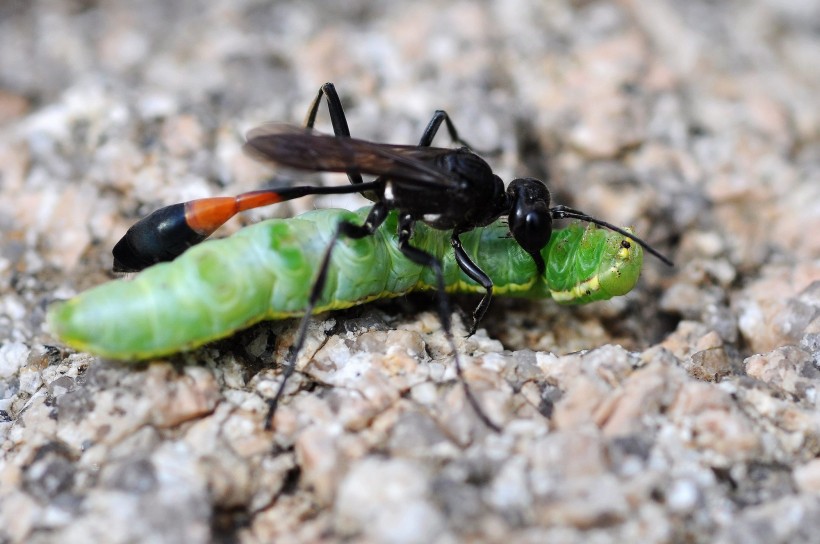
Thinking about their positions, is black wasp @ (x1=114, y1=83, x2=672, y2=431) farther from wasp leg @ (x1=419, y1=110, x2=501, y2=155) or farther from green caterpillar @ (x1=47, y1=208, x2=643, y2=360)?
wasp leg @ (x1=419, y1=110, x2=501, y2=155)

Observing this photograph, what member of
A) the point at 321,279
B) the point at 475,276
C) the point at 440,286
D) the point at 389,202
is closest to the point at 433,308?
the point at 475,276

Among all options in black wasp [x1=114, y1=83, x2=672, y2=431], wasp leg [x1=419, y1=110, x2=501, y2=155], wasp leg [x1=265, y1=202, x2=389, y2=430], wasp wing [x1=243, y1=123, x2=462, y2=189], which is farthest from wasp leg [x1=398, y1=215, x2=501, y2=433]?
wasp leg [x1=419, y1=110, x2=501, y2=155]

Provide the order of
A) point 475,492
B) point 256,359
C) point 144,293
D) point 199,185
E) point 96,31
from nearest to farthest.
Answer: point 475,492
point 144,293
point 256,359
point 199,185
point 96,31

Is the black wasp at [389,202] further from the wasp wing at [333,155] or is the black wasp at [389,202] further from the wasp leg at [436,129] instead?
the wasp leg at [436,129]

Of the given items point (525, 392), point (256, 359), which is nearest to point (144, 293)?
point (256, 359)

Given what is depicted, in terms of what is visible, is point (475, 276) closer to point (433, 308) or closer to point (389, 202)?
point (433, 308)

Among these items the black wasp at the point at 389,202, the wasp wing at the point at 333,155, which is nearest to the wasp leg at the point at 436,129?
the black wasp at the point at 389,202

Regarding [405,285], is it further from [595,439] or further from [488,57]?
[488,57]
